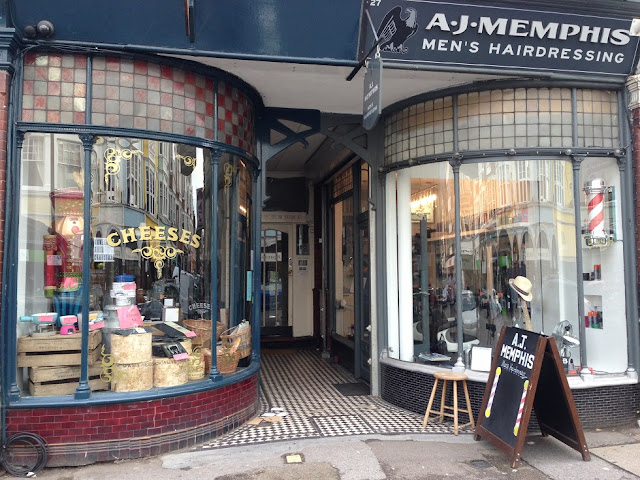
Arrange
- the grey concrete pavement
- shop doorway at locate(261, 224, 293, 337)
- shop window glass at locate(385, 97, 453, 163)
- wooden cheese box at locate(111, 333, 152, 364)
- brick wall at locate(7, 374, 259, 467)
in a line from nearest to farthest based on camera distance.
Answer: the grey concrete pavement → brick wall at locate(7, 374, 259, 467) → wooden cheese box at locate(111, 333, 152, 364) → shop window glass at locate(385, 97, 453, 163) → shop doorway at locate(261, 224, 293, 337)

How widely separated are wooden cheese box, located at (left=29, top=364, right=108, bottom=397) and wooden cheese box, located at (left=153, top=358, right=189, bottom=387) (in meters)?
0.61

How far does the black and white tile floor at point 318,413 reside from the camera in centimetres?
586

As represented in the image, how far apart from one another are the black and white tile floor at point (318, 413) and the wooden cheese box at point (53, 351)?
156cm

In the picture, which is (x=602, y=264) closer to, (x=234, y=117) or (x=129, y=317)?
(x=234, y=117)

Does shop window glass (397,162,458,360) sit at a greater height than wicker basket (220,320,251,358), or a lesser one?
greater

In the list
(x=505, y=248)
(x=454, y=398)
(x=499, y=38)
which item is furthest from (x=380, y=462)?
(x=499, y=38)

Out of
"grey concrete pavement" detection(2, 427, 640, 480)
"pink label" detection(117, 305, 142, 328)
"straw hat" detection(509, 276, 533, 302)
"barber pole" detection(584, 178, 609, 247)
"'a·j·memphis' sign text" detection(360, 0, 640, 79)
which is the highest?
"'a·j·memphis' sign text" detection(360, 0, 640, 79)

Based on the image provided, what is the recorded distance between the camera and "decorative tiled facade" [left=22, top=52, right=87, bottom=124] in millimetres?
5172

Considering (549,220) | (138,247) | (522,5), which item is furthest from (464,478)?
(522,5)

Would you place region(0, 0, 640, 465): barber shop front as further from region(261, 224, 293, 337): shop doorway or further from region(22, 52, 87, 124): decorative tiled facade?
region(261, 224, 293, 337): shop doorway

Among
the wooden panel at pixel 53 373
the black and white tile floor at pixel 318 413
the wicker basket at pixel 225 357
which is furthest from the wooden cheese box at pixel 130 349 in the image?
the black and white tile floor at pixel 318 413

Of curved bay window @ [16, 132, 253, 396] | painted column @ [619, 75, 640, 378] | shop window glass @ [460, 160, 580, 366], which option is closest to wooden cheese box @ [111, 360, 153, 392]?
curved bay window @ [16, 132, 253, 396]

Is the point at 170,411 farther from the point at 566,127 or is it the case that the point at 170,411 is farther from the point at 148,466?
the point at 566,127

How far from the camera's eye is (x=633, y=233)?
6.32 meters
